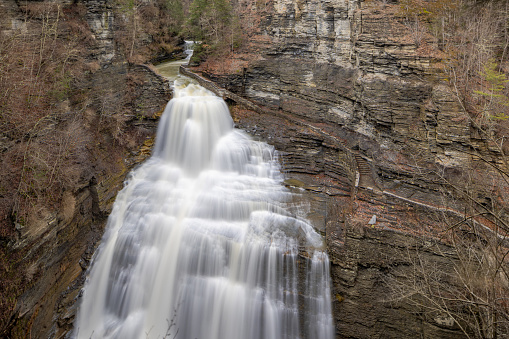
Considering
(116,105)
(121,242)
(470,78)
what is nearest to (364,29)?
(470,78)

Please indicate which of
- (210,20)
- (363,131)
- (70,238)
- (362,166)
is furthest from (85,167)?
(210,20)

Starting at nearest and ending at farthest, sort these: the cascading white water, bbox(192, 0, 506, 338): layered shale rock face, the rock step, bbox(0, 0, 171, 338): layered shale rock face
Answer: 1. bbox(0, 0, 171, 338): layered shale rock face
2. the cascading white water
3. bbox(192, 0, 506, 338): layered shale rock face
4. the rock step

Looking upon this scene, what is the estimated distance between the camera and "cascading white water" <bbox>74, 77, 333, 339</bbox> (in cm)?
1002

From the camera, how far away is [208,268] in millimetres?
10703

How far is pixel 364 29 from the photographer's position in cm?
1520

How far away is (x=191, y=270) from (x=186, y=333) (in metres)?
2.15

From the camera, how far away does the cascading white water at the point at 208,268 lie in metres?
10.0

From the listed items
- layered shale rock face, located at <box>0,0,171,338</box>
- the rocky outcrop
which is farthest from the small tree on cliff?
the rocky outcrop

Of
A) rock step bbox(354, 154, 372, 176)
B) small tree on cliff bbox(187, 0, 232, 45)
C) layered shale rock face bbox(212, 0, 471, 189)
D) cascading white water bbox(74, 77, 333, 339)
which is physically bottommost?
cascading white water bbox(74, 77, 333, 339)

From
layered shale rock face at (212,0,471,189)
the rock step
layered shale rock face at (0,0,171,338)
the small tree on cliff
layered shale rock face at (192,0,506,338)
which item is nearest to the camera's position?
layered shale rock face at (0,0,171,338)

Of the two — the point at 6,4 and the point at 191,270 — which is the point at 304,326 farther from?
the point at 6,4

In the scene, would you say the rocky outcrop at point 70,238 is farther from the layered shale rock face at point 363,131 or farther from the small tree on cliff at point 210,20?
the small tree on cliff at point 210,20

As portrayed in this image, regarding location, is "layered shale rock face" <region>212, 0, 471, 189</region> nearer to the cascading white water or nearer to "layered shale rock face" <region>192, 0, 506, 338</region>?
"layered shale rock face" <region>192, 0, 506, 338</region>

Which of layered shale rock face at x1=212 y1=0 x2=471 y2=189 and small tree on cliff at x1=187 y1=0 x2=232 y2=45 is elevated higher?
small tree on cliff at x1=187 y1=0 x2=232 y2=45
